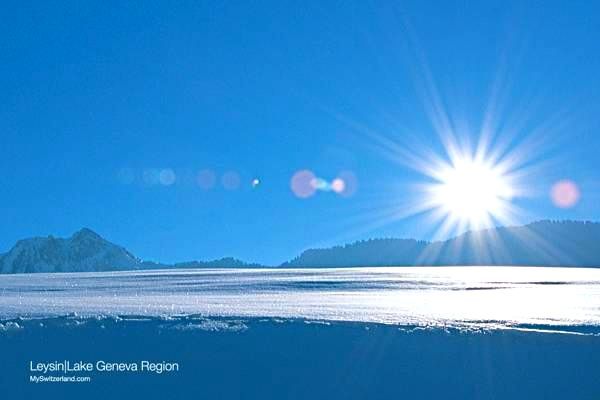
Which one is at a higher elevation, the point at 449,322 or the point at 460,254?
the point at 460,254

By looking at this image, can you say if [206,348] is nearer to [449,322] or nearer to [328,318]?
[328,318]

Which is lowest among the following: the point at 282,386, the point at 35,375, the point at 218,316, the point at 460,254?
the point at 282,386

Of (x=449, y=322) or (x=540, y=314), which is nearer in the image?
(x=449, y=322)

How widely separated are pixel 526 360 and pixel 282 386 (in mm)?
4184

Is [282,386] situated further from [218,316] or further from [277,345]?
[218,316]

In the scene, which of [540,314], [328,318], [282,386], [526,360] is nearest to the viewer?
[282,386]

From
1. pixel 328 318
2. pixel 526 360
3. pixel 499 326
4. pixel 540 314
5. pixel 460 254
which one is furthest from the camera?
pixel 460 254

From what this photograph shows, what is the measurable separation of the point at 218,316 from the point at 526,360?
6410 millimetres

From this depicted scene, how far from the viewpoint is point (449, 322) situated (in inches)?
526

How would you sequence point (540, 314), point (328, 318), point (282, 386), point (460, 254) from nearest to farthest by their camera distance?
point (282, 386) → point (328, 318) → point (540, 314) → point (460, 254)

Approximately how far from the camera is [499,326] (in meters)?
13.0

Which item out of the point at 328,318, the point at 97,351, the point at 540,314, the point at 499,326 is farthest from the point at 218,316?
the point at 540,314

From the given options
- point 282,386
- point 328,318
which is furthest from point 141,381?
point 328,318

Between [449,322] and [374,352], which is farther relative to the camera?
[449,322]
